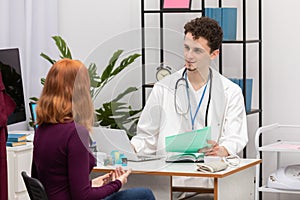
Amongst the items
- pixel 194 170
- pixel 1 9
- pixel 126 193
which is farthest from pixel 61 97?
pixel 1 9

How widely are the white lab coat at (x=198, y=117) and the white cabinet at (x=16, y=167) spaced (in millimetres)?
1034

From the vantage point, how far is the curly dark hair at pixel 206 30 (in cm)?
346

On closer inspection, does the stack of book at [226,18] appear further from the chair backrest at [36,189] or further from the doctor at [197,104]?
the chair backrest at [36,189]

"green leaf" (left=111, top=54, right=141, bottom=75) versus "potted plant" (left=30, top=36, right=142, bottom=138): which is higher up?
"green leaf" (left=111, top=54, right=141, bottom=75)

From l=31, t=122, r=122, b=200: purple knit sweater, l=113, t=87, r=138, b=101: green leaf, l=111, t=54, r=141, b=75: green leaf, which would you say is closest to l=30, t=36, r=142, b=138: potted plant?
l=113, t=87, r=138, b=101: green leaf

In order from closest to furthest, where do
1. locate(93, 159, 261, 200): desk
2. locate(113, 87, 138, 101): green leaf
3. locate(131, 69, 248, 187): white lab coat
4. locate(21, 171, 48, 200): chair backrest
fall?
locate(21, 171, 48, 200): chair backrest
locate(93, 159, 261, 200): desk
locate(131, 69, 248, 187): white lab coat
locate(113, 87, 138, 101): green leaf

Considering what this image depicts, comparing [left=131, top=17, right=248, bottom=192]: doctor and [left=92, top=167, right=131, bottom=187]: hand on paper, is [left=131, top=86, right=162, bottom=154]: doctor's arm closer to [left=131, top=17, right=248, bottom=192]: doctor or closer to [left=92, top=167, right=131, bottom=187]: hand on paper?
[left=131, top=17, right=248, bottom=192]: doctor

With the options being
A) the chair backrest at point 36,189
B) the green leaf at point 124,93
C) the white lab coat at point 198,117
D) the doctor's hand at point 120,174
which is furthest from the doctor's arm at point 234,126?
the chair backrest at point 36,189

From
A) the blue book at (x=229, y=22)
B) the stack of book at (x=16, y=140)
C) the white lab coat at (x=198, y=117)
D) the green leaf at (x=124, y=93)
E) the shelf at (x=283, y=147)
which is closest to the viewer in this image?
the white lab coat at (x=198, y=117)

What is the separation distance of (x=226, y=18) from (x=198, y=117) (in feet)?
4.49

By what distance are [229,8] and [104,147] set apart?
173cm

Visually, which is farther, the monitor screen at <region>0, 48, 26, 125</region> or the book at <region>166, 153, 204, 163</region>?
the monitor screen at <region>0, 48, 26, 125</region>

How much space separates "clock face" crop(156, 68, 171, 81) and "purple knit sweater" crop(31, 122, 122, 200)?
678mm

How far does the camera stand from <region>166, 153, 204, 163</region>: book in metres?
3.26
